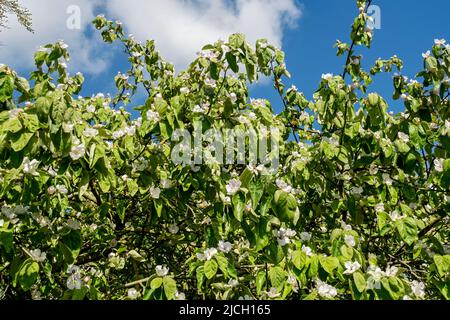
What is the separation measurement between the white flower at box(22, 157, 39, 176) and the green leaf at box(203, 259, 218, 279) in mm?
1017

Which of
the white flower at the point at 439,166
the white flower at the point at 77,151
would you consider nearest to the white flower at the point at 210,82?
the white flower at the point at 77,151

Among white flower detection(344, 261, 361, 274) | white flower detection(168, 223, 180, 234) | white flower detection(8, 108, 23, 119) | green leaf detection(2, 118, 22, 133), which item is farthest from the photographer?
white flower detection(168, 223, 180, 234)

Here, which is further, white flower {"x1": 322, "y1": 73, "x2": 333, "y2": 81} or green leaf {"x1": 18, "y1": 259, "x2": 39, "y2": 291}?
white flower {"x1": 322, "y1": 73, "x2": 333, "y2": 81}

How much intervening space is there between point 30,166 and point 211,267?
1.09 meters

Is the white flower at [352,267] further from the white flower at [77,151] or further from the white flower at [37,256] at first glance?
the white flower at [37,256]

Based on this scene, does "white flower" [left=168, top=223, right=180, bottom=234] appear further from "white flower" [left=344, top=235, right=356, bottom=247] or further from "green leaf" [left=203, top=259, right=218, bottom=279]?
"white flower" [left=344, top=235, right=356, bottom=247]

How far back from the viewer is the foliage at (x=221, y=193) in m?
2.32

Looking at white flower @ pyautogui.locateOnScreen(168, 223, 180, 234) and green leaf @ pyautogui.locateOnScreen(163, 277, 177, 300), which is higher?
white flower @ pyautogui.locateOnScreen(168, 223, 180, 234)

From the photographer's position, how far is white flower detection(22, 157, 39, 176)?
90.0 inches

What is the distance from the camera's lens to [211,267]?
91.6 inches

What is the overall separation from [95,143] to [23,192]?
444mm

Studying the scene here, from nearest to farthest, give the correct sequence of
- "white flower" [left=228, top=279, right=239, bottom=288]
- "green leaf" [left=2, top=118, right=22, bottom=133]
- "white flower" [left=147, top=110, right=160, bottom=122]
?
"green leaf" [left=2, top=118, right=22, bottom=133] → "white flower" [left=228, top=279, right=239, bottom=288] → "white flower" [left=147, top=110, right=160, bottom=122]

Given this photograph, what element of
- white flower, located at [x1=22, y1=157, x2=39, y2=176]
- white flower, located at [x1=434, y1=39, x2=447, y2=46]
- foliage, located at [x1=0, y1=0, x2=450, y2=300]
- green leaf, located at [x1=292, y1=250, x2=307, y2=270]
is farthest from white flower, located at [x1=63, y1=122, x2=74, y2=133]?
white flower, located at [x1=434, y1=39, x2=447, y2=46]
